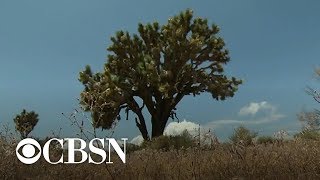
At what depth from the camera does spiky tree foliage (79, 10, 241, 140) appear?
2891cm

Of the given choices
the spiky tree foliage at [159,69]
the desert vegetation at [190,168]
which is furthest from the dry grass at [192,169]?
the spiky tree foliage at [159,69]

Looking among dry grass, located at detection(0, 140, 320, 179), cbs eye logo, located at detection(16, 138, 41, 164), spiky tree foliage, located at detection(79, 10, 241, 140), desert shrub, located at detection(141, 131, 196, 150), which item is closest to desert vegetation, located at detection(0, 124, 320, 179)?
dry grass, located at detection(0, 140, 320, 179)

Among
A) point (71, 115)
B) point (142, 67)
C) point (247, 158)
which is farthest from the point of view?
point (142, 67)

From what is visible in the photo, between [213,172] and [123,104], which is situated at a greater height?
[123,104]

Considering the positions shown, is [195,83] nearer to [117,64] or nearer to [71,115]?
[117,64]

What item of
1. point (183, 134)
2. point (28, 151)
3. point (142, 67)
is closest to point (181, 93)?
point (142, 67)

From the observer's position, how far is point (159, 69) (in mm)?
29469

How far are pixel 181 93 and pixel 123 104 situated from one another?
4051mm

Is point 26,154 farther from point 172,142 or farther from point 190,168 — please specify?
point 172,142

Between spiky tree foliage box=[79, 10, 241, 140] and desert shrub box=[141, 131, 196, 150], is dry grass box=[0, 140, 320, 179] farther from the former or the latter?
spiky tree foliage box=[79, 10, 241, 140]

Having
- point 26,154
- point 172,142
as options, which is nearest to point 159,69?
point 172,142

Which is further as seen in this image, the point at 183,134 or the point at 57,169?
the point at 183,134

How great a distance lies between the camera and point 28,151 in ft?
35.4

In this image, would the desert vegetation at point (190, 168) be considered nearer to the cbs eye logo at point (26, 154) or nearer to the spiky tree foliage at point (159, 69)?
the cbs eye logo at point (26, 154)
